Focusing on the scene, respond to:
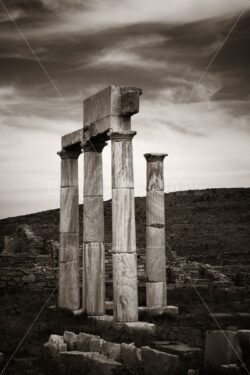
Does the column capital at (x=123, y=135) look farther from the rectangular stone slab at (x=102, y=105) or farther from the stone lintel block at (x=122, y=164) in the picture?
the rectangular stone slab at (x=102, y=105)

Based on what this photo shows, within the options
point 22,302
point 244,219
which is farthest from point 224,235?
point 22,302

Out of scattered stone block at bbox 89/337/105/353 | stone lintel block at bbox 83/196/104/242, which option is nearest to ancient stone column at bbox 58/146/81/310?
stone lintel block at bbox 83/196/104/242

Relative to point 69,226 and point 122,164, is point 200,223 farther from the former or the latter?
point 122,164

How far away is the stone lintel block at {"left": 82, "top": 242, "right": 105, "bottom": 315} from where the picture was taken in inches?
639

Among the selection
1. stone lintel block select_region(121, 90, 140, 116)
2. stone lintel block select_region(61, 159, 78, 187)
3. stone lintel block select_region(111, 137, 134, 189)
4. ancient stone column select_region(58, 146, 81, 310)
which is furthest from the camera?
stone lintel block select_region(61, 159, 78, 187)

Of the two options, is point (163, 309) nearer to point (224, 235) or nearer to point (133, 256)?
point (133, 256)

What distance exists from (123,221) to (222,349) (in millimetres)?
5808

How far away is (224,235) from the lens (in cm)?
4659

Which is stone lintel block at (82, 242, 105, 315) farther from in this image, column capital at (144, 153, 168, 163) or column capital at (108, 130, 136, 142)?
column capital at (108, 130, 136, 142)

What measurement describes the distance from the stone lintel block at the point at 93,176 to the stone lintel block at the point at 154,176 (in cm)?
231

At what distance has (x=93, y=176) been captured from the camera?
16828mm

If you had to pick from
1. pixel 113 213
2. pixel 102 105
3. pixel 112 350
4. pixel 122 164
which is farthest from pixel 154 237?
pixel 112 350

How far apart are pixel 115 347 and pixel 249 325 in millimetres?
5520

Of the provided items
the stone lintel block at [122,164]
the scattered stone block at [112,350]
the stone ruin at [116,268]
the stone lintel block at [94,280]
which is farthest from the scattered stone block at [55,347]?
the stone lintel block at [94,280]
